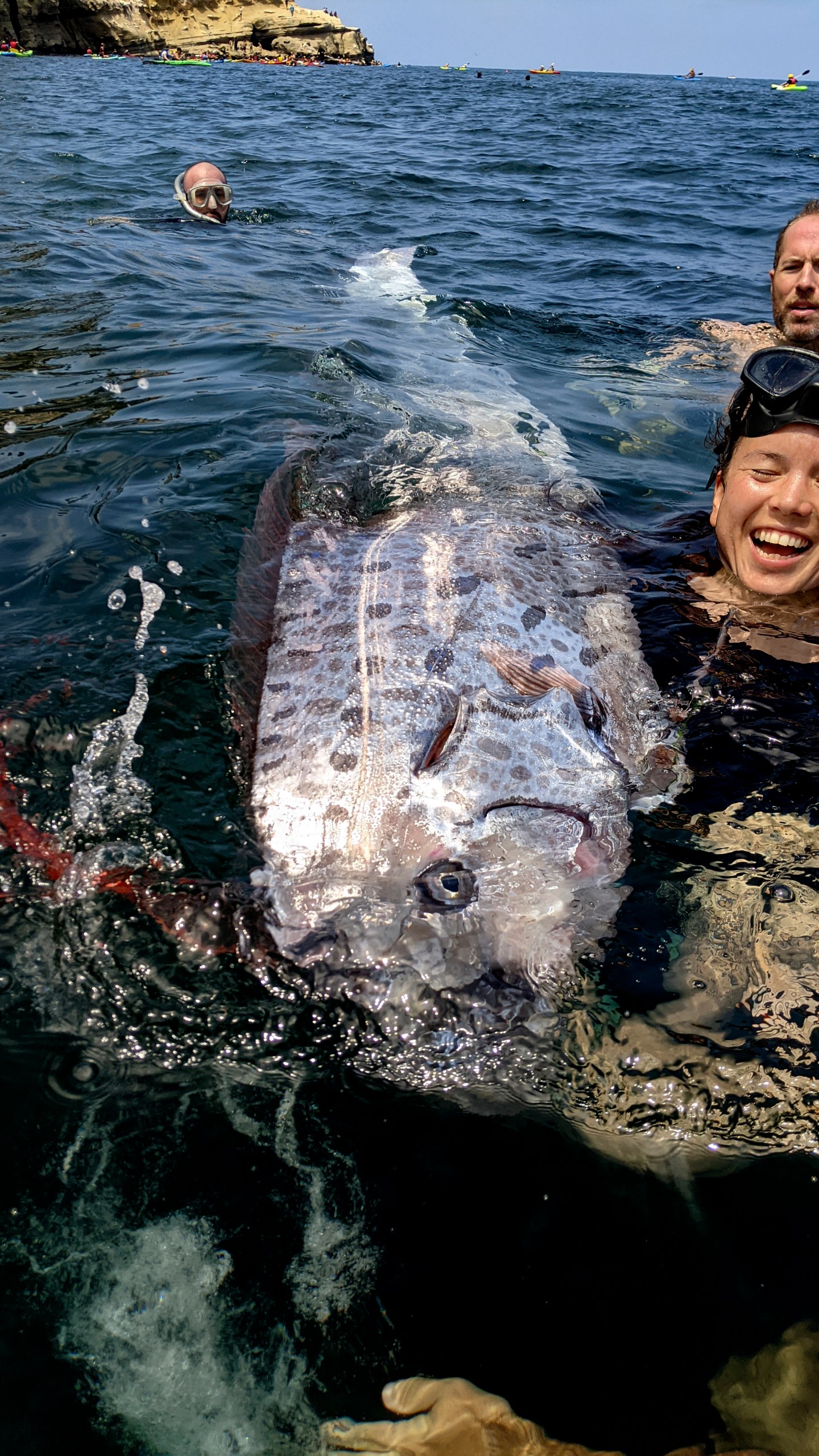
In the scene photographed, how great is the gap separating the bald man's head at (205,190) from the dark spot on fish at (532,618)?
34.8 ft

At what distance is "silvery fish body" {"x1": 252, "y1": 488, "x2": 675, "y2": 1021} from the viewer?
2246 millimetres

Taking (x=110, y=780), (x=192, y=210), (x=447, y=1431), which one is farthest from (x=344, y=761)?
(x=192, y=210)

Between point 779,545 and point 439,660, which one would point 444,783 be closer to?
point 439,660

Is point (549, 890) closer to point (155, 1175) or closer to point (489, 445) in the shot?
point (155, 1175)

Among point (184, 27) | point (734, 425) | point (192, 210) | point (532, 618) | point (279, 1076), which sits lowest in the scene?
point (279, 1076)

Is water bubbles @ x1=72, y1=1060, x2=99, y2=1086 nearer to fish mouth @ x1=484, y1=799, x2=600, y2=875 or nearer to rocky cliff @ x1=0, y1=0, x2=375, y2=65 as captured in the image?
fish mouth @ x1=484, y1=799, x2=600, y2=875

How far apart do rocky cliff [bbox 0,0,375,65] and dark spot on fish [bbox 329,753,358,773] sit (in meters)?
62.5

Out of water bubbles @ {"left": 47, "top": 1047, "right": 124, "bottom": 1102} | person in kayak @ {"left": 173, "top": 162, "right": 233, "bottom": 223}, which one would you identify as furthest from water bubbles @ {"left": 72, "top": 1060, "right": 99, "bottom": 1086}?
person in kayak @ {"left": 173, "top": 162, "right": 233, "bottom": 223}

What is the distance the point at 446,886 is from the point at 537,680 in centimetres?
77

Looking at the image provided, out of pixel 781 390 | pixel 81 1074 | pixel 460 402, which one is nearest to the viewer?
pixel 81 1074

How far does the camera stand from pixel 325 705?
2.54 metres

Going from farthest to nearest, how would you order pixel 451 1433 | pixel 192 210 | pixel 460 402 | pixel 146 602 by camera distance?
pixel 192 210
pixel 460 402
pixel 146 602
pixel 451 1433

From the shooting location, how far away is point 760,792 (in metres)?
2.86

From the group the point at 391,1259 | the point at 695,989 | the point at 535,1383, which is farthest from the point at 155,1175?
the point at 695,989
